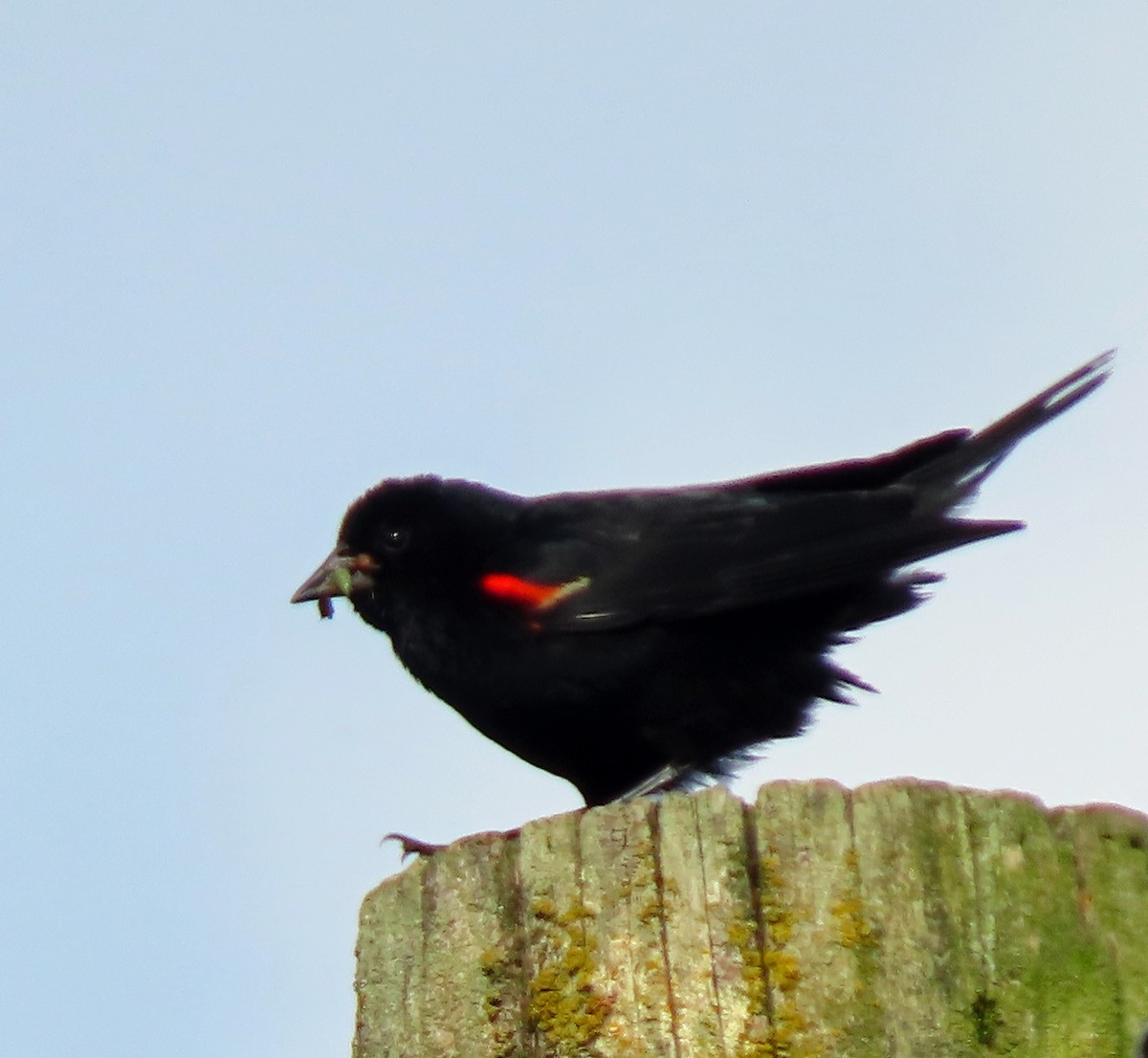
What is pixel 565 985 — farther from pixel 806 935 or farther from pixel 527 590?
pixel 527 590

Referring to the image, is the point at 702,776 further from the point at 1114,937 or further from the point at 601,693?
the point at 1114,937

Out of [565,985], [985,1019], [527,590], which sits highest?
[527,590]

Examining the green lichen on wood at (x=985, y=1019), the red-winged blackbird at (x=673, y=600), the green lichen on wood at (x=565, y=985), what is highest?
the red-winged blackbird at (x=673, y=600)

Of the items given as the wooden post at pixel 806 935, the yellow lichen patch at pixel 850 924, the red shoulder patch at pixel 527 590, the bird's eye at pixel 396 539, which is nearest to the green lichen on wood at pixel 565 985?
the wooden post at pixel 806 935

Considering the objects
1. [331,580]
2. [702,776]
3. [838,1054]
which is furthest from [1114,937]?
[331,580]

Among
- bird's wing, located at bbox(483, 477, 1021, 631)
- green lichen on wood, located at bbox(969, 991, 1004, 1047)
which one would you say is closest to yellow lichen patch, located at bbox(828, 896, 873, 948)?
green lichen on wood, located at bbox(969, 991, 1004, 1047)

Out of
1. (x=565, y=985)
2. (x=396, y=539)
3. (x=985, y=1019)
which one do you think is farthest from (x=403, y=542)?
(x=985, y=1019)

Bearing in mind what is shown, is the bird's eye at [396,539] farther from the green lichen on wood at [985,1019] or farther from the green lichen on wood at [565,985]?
the green lichen on wood at [985,1019]
